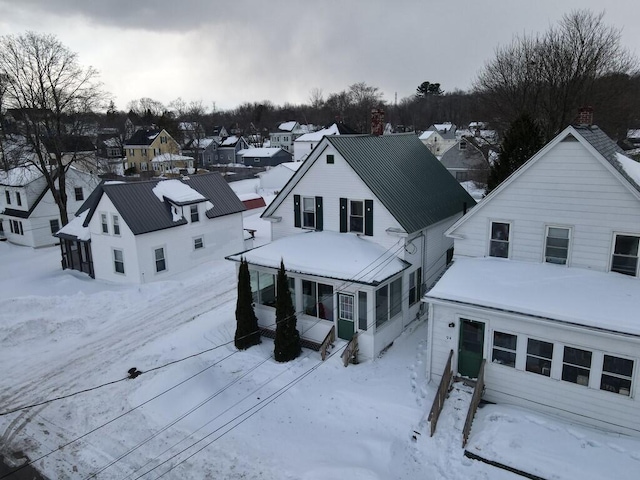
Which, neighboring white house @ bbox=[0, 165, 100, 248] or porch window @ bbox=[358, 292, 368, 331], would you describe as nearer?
porch window @ bbox=[358, 292, 368, 331]

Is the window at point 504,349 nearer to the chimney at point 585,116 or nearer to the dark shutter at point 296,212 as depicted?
the chimney at point 585,116

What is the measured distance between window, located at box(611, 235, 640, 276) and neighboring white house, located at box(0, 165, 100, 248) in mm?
36188

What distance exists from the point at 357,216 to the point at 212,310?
836 centimetres

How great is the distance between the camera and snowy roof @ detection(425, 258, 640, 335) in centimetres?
1207

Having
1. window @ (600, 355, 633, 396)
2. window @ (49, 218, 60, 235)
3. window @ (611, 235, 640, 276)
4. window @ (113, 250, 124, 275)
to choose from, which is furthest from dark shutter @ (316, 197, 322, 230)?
window @ (49, 218, 60, 235)

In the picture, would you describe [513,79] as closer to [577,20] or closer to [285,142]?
[577,20]

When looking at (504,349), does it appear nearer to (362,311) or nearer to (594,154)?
(362,311)

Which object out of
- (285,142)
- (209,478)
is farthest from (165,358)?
(285,142)

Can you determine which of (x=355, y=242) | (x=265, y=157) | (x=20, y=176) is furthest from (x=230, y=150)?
(x=355, y=242)

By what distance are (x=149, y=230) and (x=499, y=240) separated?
17.7m

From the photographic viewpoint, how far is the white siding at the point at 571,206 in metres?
13.6

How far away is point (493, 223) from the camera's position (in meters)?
15.8

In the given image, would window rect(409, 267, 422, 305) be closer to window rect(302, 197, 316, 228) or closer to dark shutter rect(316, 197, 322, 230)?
dark shutter rect(316, 197, 322, 230)

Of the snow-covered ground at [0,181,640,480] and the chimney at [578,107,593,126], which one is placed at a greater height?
the chimney at [578,107,593,126]
